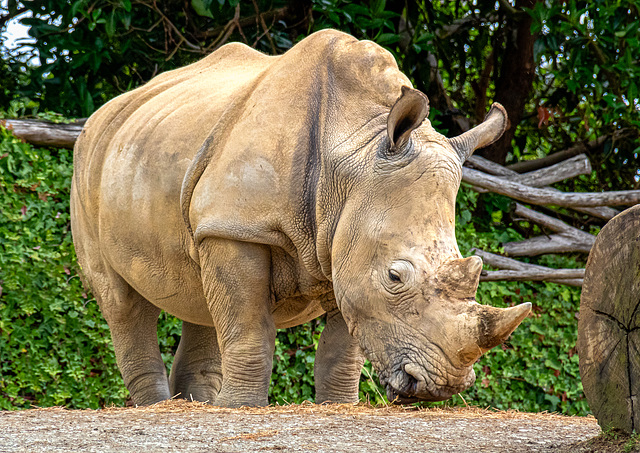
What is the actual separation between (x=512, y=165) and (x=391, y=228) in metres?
4.41

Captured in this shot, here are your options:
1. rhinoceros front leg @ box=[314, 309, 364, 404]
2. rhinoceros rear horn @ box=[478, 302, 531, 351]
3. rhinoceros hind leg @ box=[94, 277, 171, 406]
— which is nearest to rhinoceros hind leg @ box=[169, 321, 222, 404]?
rhinoceros hind leg @ box=[94, 277, 171, 406]

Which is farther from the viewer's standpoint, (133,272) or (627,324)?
(133,272)

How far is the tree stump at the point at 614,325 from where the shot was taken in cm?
277

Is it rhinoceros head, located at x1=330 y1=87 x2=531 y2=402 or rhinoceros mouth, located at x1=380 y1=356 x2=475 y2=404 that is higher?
rhinoceros head, located at x1=330 y1=87 x2=531 y2=402

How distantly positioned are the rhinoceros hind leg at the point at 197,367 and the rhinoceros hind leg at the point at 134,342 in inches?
6.8

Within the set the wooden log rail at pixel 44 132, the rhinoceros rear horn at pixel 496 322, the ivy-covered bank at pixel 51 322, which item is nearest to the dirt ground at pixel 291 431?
the rhinoceros rear horn at pixel 496 322

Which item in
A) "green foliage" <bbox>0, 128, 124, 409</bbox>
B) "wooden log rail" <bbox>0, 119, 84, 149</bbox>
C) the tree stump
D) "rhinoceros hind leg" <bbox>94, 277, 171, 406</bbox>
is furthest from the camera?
"wooden log rail" <bbox>0, 119, 84, 149</bbox>

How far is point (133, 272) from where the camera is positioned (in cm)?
516

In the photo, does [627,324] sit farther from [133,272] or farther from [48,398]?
[48,398]

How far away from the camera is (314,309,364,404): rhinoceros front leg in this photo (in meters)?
4.90

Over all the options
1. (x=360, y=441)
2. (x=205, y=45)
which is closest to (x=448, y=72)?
(x=205, y=45)

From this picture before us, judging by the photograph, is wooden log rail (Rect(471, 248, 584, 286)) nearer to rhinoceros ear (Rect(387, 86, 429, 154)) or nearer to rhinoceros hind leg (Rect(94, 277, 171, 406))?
rhinoceros hind leg (Rect(94, 277, 171, 406))

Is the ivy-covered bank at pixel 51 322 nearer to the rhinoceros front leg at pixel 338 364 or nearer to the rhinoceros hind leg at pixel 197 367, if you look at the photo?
the rhinoceros hind leg at pixel 197 367

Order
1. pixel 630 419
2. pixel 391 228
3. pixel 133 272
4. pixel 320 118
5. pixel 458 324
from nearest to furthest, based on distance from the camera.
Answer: pixel 630 419 → pixel 458 324 → pixel 391 228 → pixel 320 118 → pixel 133 272
